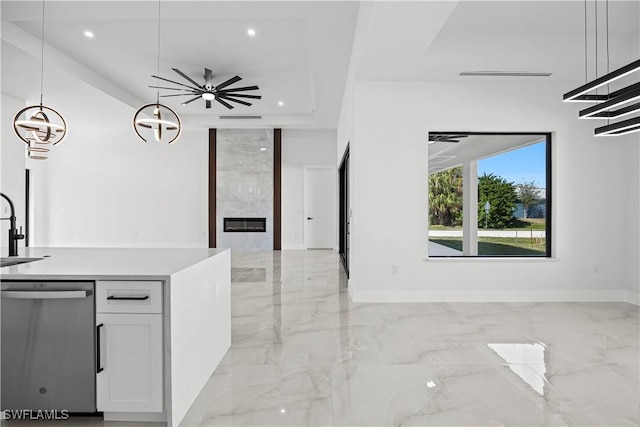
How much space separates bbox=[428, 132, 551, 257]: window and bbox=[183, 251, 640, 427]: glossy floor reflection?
790 mm

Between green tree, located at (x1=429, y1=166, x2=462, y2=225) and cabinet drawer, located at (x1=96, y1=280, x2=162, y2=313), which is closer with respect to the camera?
cabinet drawer, located at (x1=96, y1=280, x2=162, y2=313)

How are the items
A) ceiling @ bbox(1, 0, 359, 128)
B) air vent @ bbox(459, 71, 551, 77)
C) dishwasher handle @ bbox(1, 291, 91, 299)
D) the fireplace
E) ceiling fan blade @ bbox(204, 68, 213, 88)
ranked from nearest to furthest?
dishwasher handle @ bbox(1, 291, 91, 299) → ceiling @ bbox(1, 0, 359, 128) → air vent @ bbox(459, 71, 551, 77) → ceiling fan blade @ bbox(204, 68, 213, 88) → the fireplace

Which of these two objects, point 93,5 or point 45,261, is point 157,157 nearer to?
point 93,5

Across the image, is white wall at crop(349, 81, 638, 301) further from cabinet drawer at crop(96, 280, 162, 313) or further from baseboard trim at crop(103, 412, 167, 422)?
cabinet drawer at crop(96, 280, 162, 313)

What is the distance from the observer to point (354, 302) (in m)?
4.73

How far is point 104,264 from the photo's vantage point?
2.30 meters

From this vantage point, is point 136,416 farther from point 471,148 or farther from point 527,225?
point 527,225

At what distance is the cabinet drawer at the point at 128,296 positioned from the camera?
1989 mm

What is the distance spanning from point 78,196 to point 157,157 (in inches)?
90.2

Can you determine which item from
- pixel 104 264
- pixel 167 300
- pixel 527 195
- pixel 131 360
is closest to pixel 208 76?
pixel 104 264

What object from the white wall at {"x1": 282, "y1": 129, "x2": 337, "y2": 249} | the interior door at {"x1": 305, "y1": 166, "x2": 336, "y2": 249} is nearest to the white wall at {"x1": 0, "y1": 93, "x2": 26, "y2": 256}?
the white wall at {"x1": 282, "y1": 129, "x2": 337, "y2": 249}

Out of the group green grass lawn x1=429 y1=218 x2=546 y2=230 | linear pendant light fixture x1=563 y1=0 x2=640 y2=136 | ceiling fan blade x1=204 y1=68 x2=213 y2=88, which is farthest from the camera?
ceiling fan blade x1=204 y1=68 x2=213 y2=88

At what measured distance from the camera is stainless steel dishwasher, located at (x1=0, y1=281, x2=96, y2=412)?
2018mm

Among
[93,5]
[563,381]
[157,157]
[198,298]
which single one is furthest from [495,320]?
[157,157]
